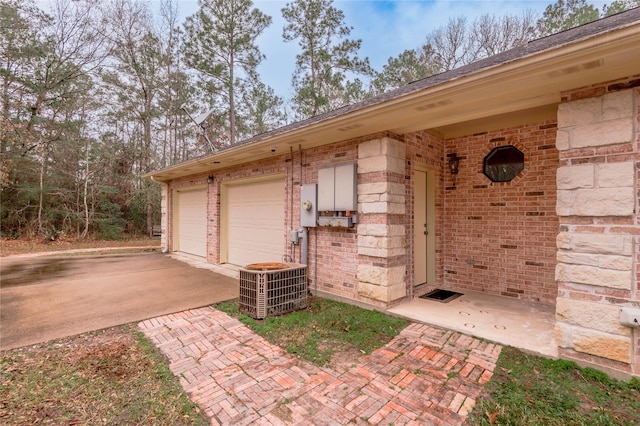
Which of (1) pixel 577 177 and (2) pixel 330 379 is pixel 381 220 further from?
(2) pixel 330 379

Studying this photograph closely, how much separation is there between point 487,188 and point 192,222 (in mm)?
7780

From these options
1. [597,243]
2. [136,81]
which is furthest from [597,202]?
[136,81]

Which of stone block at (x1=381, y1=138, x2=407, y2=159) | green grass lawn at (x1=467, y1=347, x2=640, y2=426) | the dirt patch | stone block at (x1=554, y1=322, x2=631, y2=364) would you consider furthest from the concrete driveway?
stone block at (x1=554, y1=322, x2=631, y2=364)

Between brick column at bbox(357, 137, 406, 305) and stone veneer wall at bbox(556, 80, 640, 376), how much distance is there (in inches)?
68.7

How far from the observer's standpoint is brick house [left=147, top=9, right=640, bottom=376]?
7.43 ft

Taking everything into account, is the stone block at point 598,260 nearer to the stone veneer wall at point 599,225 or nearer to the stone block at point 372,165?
the stone veneer wall at point 599,225

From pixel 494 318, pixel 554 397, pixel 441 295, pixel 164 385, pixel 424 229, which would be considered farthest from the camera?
pixel 424 229

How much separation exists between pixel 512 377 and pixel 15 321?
544 cm

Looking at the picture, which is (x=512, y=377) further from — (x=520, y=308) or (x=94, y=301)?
(x=94, y=301)

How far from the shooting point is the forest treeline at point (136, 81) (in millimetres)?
11109

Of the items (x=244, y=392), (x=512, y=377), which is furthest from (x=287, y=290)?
(x=512, y=377)

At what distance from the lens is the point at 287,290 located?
12.5ft

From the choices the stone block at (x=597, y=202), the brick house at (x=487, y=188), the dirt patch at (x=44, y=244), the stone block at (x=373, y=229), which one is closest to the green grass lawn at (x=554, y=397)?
the brick house at (x=487, y=188)

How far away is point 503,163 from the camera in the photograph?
14.3 feet
